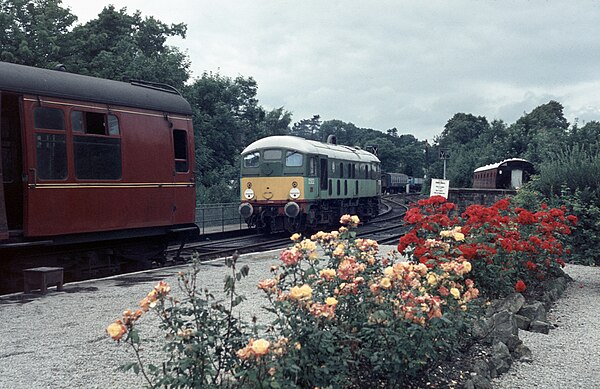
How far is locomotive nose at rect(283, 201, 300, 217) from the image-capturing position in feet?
64.6

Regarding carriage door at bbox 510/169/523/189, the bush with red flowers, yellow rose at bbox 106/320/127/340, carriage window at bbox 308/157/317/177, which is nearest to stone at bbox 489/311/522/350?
the bush with red flowers

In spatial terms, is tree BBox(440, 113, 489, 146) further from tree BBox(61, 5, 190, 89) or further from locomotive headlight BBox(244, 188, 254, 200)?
locomotive headlight BBox(244, 188, 254, 200)

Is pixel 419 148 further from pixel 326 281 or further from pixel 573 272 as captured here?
pixel 326 281

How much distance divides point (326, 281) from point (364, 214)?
78.9 ft

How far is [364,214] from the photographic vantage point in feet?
92.5

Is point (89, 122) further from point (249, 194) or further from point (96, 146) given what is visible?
point (249, 194)

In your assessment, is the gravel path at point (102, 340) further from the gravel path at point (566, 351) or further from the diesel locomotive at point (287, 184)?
the diesel locomotive at point (287, 184)

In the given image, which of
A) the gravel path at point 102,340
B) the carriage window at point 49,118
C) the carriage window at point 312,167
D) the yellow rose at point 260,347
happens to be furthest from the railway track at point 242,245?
the yellow rose at point 260,347

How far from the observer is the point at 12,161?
940 centimetres

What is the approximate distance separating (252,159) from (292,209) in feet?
9.77

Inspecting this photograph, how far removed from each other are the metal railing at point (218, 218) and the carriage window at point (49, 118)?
10.8m

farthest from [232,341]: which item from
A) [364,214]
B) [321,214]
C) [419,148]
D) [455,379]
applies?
[419,148]

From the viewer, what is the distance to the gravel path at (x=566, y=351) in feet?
17.9

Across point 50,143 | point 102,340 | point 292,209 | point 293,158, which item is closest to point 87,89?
point 50,143
